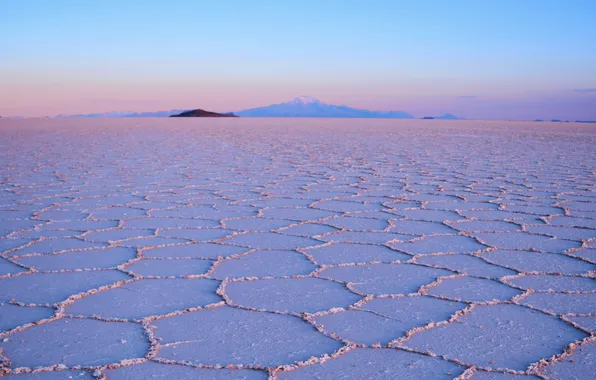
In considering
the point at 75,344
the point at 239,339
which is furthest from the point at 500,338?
the point at 75,344

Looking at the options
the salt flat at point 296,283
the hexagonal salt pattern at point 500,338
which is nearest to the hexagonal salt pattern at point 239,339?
the salt flat at point 296,283

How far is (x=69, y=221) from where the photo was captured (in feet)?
8.96

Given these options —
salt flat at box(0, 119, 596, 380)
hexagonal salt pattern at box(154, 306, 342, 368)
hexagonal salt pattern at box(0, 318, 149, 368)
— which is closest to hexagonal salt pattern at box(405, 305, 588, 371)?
salt flat at box(0, 119, 596, 380)

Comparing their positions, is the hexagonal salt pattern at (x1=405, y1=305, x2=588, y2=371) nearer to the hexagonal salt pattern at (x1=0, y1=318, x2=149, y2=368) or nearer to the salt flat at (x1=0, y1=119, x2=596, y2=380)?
the salt flat at (x1=0, y1=119, x2=596, y2=380)

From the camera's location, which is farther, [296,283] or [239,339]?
[296,283]

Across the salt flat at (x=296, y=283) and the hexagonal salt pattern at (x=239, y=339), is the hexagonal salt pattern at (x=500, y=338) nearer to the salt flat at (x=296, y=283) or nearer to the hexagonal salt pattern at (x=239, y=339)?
the salt flat at (x=296, y=283)

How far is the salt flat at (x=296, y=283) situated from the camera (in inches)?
50.8

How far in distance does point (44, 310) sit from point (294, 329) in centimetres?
61

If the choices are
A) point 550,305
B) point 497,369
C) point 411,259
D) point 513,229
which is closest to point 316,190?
point 513,229

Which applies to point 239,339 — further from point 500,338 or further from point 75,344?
point 500,338

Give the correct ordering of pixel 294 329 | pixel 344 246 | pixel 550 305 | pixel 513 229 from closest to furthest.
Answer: pixel 294 329 < pixel 550 305 < pixel 344 246 < pixel 513 229

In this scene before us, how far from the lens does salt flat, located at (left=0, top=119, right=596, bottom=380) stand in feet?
4.23

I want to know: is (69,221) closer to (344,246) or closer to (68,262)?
(68,262)

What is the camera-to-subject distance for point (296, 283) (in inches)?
71.9
